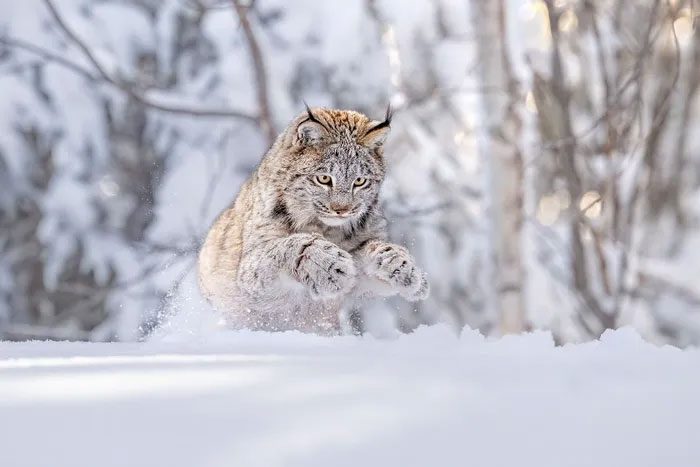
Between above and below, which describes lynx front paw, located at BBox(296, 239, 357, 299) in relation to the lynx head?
below

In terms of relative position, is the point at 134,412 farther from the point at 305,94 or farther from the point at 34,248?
the point at 34,248

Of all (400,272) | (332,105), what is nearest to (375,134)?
(400,272)

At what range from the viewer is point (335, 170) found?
12.4 ft

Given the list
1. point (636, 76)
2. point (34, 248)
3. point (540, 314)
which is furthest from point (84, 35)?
point (636, 76)

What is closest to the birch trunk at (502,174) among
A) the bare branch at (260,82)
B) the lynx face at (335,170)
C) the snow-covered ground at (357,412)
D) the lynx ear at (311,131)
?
the bare branch at (260,82)

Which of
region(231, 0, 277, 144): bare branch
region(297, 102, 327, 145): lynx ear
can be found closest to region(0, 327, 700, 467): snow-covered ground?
region(297, 102, 327, 145): lynx ear

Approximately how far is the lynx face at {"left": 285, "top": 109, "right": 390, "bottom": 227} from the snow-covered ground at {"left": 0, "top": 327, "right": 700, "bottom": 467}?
1.63 m

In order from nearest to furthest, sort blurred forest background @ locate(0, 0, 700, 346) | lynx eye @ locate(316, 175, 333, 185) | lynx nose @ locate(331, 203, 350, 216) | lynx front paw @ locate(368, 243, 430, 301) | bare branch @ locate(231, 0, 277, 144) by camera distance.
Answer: lynx front paw @ locate(368, 243, 430, 301) → lynx nose @ locate(331, 203, 350, 216) → lynx eye @ locate(316, 175, 333, 185) → blurred forest background @ locate(0, 0, 700, 346) → bare branch @ locate(231, 0, 277, 144)

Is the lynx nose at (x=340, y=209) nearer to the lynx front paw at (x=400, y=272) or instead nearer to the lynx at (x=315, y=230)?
the lynx at (x=315, y=230)

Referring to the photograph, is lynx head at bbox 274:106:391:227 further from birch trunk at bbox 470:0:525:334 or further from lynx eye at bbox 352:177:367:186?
birch trunk at bbox 470:0:525:334

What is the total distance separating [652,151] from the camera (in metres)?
7.88

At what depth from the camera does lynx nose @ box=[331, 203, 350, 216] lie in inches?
145

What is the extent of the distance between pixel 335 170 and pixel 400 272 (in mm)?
513

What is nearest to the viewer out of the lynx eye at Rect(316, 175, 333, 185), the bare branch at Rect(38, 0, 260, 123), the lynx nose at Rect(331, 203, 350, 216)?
the lynx nose at Rect(331, 203, 350, 216)
